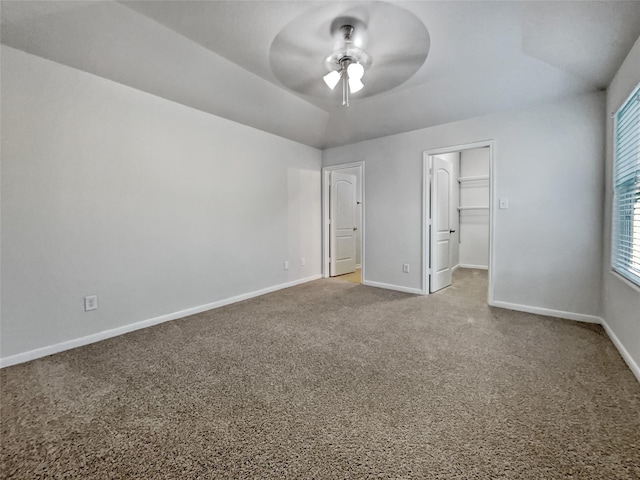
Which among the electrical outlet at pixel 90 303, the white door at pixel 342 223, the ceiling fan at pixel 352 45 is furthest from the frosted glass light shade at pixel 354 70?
the electrical outlet at pixel 90 303

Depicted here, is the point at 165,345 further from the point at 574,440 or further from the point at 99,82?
the point at 574,440

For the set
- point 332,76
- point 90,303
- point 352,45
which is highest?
point 352,45

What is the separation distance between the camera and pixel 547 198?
9.78 feet

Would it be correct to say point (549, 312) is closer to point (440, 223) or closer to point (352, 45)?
point (440, 223)

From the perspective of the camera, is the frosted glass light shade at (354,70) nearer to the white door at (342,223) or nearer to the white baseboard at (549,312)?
the white door at (342,223)

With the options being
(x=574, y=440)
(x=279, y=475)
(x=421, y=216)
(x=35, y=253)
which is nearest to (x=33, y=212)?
(x=35, y=253)

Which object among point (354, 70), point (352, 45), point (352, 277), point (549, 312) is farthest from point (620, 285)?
point (352, 277)

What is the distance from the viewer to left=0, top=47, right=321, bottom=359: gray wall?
212 centimetres

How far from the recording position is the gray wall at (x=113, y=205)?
2.12 m

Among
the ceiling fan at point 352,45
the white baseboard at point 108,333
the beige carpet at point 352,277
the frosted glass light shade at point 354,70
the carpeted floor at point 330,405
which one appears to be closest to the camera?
the carpeted floor at point 330,405

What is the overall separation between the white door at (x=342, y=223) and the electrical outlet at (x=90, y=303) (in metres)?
3.40

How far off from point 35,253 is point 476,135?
448cm

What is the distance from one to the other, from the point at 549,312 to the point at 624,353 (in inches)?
39.4

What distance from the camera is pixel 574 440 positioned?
51.6 inches
